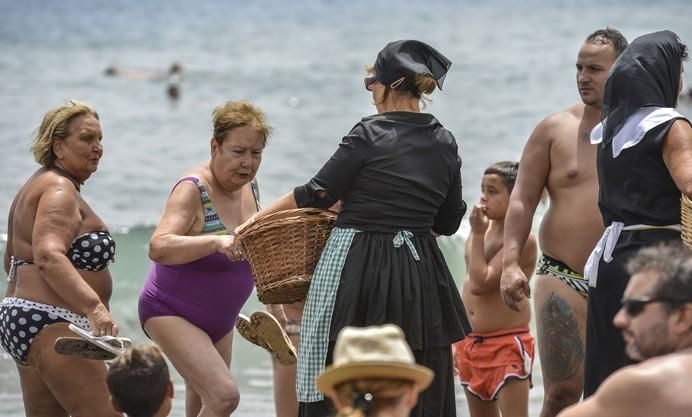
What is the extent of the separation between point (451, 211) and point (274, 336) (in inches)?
39.7

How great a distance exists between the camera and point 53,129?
5820 mm

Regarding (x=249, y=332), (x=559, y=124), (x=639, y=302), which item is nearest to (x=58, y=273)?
(x=249, y=332)

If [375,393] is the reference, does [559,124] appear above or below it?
above

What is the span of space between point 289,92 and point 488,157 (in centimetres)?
1047

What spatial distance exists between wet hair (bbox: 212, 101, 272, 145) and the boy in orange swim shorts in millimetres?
1164

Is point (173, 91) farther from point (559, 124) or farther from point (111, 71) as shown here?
point (559, 124)

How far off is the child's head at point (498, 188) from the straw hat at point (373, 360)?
3.17 metres

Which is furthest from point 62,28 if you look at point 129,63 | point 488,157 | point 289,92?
point 488,157

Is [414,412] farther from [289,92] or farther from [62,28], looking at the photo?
[62,28]

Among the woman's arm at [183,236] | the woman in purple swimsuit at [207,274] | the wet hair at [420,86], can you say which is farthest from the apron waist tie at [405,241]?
the woman in purple swimsuit at [207,274]

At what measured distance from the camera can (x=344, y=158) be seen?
4.94 m

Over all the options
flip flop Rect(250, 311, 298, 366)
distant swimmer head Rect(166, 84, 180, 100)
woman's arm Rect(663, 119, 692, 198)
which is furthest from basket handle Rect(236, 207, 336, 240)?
distant swimmer head Rect(166, 84, 180, 100)

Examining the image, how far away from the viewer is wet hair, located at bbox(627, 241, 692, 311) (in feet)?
11.7

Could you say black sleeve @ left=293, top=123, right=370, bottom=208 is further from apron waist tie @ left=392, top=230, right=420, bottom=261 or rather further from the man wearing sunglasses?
the man wearing sunglasses
